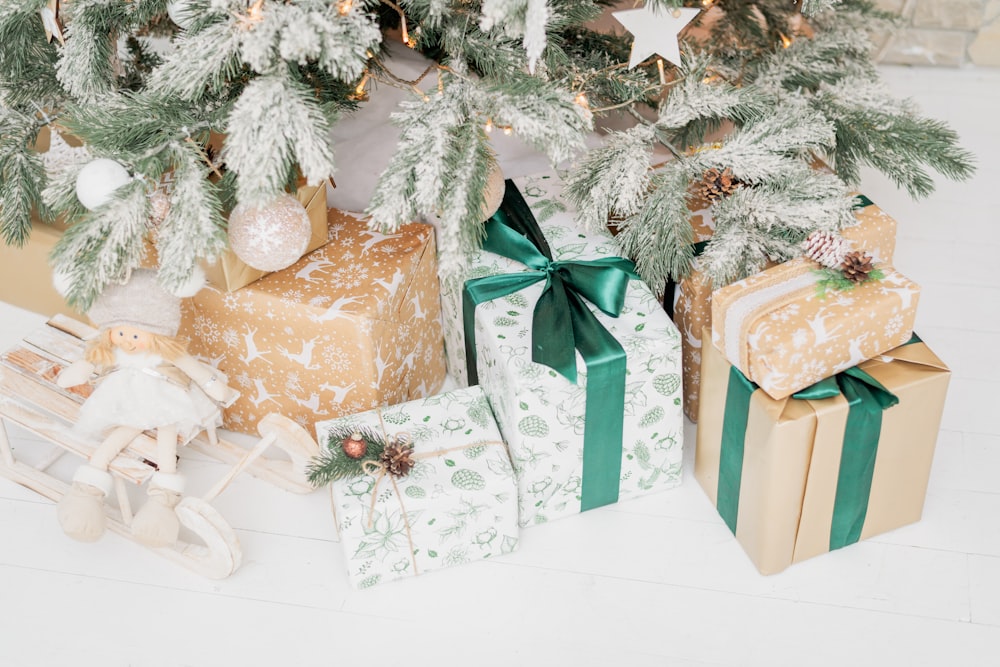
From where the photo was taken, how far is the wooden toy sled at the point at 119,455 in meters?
1.26

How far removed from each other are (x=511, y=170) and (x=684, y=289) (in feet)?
1.48

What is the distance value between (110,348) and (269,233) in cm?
27

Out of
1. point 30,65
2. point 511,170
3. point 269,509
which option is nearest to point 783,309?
point 511,170

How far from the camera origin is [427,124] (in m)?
1.13

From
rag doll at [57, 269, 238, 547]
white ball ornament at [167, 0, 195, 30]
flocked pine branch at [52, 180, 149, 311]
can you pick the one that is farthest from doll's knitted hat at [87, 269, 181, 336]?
white ball ornament at [167, 0, 195, 30]

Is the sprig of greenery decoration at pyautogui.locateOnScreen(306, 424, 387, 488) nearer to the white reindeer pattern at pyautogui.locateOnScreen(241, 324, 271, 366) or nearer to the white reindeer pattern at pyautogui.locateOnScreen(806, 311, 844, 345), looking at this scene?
the white reindeer pattern at pyautogui.locateOnScreen(241, 324, 271, 366)

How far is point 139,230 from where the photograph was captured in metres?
1.10

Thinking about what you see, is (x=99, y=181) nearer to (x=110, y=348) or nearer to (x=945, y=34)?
(x=110, y=348)

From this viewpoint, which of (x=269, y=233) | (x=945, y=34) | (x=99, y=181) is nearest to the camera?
(x=99, y=181)

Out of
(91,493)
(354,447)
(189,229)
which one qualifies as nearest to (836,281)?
(354,447)

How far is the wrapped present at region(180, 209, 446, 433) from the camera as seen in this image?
133 centimetres

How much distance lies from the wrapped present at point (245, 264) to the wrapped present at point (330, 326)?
0.04 feet

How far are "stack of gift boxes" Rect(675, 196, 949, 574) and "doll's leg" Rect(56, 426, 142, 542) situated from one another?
31.3 inches

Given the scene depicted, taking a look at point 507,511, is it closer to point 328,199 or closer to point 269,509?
point 269,509
